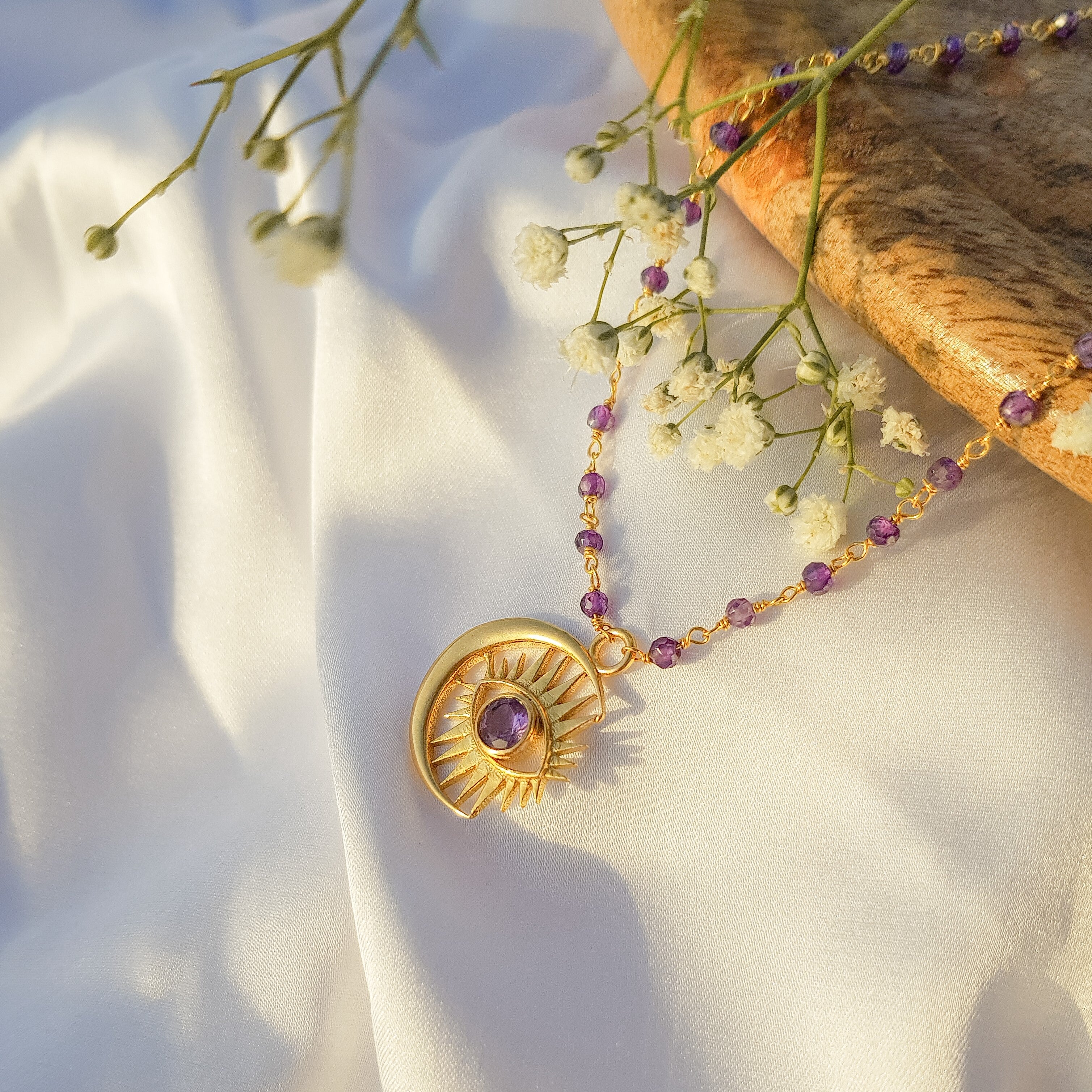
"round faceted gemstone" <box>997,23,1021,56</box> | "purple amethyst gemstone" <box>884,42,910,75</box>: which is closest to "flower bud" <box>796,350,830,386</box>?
"purple amethyst gemstone" <box>884,42,910,75</box>

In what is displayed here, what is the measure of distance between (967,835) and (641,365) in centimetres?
71

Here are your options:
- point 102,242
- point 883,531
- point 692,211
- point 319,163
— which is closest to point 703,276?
point 692,211

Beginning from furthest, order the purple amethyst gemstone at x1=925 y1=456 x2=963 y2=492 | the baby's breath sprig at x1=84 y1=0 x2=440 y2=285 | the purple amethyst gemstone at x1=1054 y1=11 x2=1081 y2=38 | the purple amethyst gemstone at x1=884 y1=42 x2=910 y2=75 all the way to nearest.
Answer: the purple amethyst gemstone at x1=1054 y1=11 x2=1081 y2=38 → the purple amethyst gemstone at x1=884 y1=42 x2=910 y2=75 → the purple amethyst gemstone at x1=925 y1=456 x2=963 y2=492 → the baby's breath sprig at x1=84 y1=0 x2=440 y2=285

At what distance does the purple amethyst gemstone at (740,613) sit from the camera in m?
1.21

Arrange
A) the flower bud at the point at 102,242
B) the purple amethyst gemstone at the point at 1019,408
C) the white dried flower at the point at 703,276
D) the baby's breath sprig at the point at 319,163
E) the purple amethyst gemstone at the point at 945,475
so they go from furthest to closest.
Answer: the purple amethyst gemstone at the point at 945,475
the white dried flower at the point at 703,276
the purple amethyst gemstone at the point at 1019,408
the flower bud at the point at 102,242
the baby's breath sprig at the point at 319,163

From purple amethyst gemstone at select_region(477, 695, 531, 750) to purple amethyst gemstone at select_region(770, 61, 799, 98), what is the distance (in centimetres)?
80

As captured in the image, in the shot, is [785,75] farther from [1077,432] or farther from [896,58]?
[1077,432]

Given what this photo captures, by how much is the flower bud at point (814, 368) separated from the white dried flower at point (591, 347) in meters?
0.21

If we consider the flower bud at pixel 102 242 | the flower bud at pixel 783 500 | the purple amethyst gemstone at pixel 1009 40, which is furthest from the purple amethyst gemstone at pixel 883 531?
the flower bud at pixel 102 242

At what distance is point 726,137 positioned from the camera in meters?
1.19

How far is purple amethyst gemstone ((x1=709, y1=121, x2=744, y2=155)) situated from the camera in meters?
1.19

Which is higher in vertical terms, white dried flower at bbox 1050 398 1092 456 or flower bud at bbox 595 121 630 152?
flower bud at bbox 595 121 630 152

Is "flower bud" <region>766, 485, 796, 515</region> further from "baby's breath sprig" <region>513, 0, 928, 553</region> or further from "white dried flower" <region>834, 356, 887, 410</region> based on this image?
"white dried flower" <region>834, 356, 887, 410</region>

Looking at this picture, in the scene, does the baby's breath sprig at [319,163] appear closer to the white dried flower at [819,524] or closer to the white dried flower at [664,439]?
the white dried flower at [664,439]
